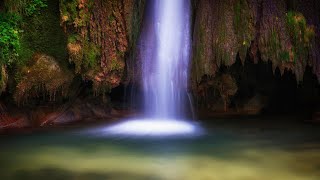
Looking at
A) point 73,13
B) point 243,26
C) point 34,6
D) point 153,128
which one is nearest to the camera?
point 34,6

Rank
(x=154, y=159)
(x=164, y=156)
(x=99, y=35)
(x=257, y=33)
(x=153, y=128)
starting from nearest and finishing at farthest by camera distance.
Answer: (x=154, y=159)
(x=164, y=156)
(x=99, y=35)
(x=153, y=128)
(x=257, y=33)

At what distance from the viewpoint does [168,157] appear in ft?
27.3

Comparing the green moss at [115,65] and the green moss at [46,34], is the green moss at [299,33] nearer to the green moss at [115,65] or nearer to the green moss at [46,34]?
the green moss at [115,65]

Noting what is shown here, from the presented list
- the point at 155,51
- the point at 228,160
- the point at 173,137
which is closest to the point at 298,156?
the point at 228,160

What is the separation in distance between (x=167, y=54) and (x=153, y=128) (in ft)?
10.6

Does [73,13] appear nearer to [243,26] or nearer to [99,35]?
[99,35]

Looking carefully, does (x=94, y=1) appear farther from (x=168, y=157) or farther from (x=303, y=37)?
(x=303, y=37)

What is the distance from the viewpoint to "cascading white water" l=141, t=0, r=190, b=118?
14.3 m

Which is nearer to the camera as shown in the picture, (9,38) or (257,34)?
(9,38)

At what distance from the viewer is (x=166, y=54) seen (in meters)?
14.5

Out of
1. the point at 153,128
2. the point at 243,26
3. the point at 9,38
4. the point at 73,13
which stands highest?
the point at 73,13

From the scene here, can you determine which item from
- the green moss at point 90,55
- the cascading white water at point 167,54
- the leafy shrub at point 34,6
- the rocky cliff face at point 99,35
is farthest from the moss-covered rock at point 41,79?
the cascading white water at point 167,54

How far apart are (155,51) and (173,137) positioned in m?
4.56

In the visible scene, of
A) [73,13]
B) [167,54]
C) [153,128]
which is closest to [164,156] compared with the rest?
A: [153,128]
